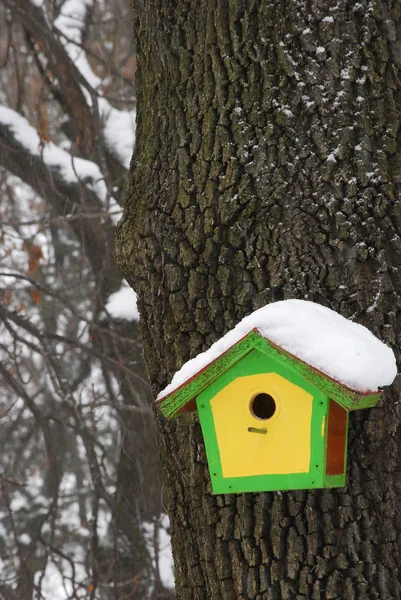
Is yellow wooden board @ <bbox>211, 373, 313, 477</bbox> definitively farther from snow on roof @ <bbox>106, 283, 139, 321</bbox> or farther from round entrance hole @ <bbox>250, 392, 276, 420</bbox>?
snow on roof @ <bbox>106, 283, 139, 321</bbox>

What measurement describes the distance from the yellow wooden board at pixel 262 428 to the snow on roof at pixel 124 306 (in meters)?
3.21

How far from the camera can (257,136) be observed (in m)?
2.12

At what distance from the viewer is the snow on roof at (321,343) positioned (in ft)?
5.84

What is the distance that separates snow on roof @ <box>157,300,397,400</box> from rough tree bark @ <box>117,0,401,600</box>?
0.34 feet

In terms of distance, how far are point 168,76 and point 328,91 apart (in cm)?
52

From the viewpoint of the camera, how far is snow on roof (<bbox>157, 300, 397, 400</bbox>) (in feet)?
5.84

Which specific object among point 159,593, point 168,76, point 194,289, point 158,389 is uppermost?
point 168,76

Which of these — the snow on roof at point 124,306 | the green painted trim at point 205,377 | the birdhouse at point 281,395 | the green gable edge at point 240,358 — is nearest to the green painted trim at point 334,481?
the birdhouse at point 281,395

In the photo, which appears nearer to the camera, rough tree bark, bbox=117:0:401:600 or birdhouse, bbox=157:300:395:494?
birdhouse, bbox=157:300:395:494

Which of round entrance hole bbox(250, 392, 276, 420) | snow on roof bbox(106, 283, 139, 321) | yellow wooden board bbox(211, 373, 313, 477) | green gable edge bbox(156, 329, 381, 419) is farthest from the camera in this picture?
snow on roof bbox(106, 283, 139, 321)

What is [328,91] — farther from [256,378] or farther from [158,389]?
[158,389]

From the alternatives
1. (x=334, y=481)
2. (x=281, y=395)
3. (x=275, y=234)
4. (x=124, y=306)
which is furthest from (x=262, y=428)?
(x=124, y=306)

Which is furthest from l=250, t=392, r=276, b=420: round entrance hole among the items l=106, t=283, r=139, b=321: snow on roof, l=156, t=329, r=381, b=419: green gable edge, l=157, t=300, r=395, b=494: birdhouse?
l=106, t=283, r=139, b=321: snow on roof

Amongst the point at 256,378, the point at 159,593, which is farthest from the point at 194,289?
the point at 159,593
